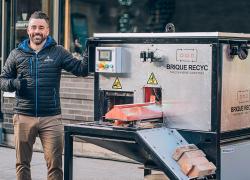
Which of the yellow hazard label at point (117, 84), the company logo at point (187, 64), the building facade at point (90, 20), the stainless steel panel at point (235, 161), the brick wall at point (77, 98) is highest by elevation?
the building facade at point (90, 20)

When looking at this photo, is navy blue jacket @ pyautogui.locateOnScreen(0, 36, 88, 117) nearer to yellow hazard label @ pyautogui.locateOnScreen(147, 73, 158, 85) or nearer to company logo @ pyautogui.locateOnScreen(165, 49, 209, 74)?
yellow hazard label @ pyautogui.locateOnScreen(147, 73, 158, 85)

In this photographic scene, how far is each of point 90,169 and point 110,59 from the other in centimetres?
362

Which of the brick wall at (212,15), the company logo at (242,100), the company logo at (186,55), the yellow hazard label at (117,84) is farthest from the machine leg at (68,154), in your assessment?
the brick wall at (212,15)

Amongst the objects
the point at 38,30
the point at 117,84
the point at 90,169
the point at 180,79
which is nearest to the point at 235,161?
the point at 180,79

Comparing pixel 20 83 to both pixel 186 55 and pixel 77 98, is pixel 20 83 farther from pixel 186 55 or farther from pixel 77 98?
pixel 77 98

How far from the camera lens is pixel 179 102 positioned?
5043 mm

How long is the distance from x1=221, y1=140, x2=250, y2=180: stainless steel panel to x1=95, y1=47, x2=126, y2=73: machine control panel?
1.09m

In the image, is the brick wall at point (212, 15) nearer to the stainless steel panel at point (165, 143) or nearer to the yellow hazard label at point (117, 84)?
the yellow hazard label at point (117, 84)

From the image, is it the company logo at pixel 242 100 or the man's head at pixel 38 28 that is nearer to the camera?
the company logo at pixel 242 100

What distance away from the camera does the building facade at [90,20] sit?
A: 27.8 ft

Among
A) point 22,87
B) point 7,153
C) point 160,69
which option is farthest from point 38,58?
point 7,153

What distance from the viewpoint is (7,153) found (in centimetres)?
998

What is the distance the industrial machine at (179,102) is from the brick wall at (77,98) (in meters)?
4.01

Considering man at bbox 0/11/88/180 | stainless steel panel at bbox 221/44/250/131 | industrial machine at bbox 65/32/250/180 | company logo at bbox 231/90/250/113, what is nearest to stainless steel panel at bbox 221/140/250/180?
industrial machine at bbox 65/32/250/180
